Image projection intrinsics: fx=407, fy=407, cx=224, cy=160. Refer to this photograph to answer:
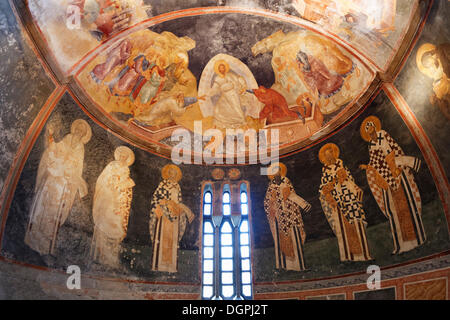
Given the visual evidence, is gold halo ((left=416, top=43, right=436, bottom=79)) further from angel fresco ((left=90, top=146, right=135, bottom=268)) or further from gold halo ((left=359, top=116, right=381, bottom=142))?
angel fresco ((left=90, top=146, right=135, bottom=268))

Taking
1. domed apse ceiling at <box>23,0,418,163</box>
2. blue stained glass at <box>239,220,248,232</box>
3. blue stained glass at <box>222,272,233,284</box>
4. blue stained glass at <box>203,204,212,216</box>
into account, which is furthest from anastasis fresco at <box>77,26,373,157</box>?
blue stained glass at <box>222,272,233,284</box>

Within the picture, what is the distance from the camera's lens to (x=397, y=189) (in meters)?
10.1

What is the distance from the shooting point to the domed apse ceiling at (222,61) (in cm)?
982

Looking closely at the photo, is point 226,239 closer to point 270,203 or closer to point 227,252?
point 227,252

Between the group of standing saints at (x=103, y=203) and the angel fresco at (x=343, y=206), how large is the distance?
13.3ft

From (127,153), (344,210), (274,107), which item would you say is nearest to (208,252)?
(127,153)

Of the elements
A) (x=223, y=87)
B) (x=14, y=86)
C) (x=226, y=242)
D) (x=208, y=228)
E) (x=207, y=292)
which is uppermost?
(x=223, y=87)

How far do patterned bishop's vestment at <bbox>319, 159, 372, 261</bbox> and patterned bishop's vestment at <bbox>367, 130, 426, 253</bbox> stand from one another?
1.98 ft

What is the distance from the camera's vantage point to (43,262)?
919 cm

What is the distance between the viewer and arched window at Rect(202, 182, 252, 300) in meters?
11.3

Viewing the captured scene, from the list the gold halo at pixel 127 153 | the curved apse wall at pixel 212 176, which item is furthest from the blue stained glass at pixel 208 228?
the gold halo at pixel 127 153

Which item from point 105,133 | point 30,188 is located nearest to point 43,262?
point 30,188

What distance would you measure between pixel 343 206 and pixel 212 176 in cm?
409

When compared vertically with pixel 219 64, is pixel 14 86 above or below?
below
